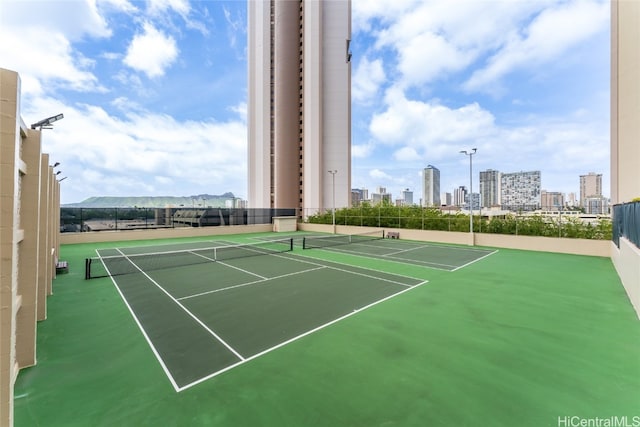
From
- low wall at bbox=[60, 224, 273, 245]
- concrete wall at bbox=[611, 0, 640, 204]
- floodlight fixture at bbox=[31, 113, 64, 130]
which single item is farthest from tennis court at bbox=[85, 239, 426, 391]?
concrete wall at bbox=[611, 0, 640, 204]

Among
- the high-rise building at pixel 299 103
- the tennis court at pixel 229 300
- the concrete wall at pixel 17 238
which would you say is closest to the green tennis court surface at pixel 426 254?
the tennis court at pixel 229 300

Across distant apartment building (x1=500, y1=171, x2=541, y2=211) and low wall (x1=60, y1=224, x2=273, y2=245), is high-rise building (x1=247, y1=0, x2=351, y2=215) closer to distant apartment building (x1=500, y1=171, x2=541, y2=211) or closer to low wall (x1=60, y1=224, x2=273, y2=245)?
low wall (x1=60, y1=224, x2=273, y2=245)

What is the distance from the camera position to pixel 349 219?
2645 cm

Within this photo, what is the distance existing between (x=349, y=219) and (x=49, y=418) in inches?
947

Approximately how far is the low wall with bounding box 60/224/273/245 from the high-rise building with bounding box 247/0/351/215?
16.2 metres

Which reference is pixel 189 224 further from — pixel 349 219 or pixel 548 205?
pixel 548 205

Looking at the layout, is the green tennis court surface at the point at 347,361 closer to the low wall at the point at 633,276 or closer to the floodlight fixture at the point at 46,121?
the low wall at the point at 633,276

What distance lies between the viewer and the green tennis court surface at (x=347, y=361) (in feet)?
10.7

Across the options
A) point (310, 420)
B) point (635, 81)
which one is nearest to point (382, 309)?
point (310, 420)

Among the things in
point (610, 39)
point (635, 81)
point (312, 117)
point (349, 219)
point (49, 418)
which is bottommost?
point (49, 418)

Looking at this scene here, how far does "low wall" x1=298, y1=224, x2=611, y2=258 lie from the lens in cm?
1422

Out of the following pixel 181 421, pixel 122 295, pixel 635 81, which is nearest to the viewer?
pixel 181 421

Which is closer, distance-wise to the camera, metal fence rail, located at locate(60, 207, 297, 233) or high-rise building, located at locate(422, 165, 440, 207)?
metal fence rail, located at locate(60, 207, 297, 233)

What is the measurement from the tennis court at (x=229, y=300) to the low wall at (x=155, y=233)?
303 inches
